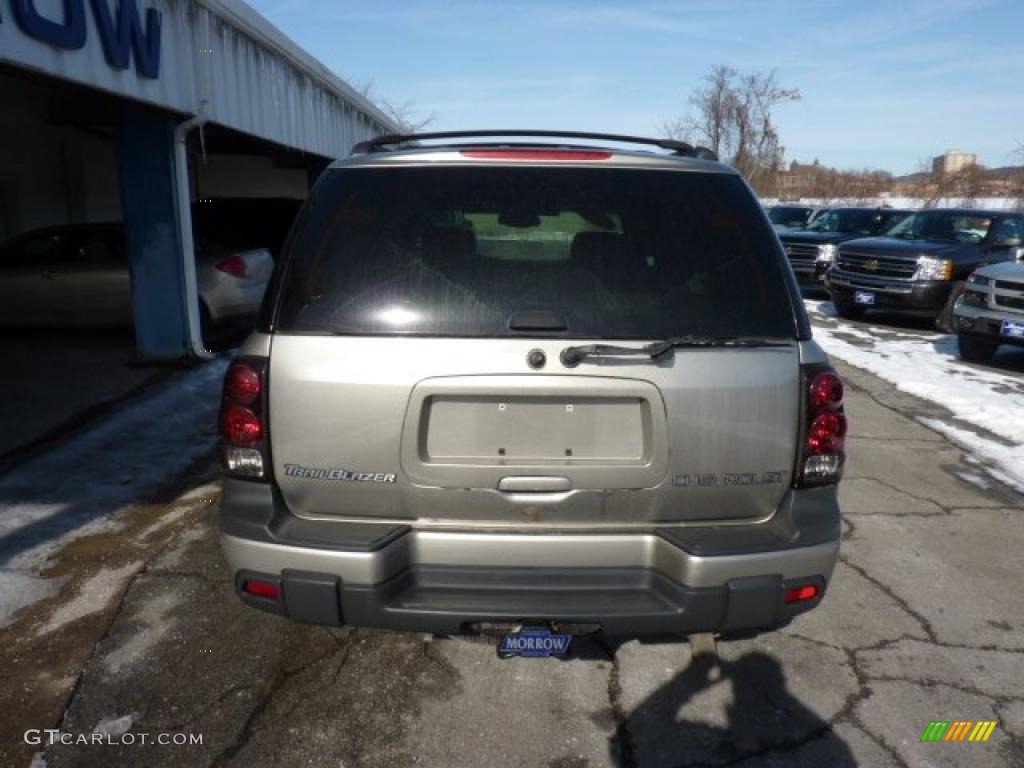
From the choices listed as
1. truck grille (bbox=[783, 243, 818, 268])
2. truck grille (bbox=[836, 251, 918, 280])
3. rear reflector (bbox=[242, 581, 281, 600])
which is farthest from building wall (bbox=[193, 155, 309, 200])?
rear reflector (bbox=[242, 581, 281, 600])

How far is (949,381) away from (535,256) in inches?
281

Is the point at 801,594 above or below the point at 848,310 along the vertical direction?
above

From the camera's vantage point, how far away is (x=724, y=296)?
227cm

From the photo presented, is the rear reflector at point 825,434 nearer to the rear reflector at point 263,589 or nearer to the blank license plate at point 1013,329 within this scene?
the rear reflector at point 263,589

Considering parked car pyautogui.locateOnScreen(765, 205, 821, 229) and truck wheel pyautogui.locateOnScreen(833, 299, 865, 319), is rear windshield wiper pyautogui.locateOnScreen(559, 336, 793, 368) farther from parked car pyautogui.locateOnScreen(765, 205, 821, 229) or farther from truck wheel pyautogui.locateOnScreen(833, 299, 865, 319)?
parked car pyautogui.locateOnScreen(765, 205, 821, 229)

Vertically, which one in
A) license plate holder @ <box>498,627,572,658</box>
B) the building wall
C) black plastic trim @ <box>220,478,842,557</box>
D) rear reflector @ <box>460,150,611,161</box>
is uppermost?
the building wall

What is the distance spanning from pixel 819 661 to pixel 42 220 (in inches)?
606

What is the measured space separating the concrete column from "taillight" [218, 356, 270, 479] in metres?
6.01

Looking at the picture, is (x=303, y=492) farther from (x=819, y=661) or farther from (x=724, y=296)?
(x=819, y=661)

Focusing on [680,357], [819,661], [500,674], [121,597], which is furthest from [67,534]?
[819,661]

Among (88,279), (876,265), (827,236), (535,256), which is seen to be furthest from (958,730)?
(827,236)

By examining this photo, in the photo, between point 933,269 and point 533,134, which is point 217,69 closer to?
point 533,134

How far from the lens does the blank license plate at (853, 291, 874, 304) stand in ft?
37.6

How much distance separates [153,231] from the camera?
7.48 m
